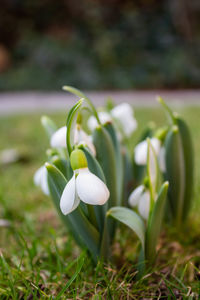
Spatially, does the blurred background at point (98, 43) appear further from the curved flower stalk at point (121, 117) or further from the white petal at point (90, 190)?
the white petal at point (90, 190)

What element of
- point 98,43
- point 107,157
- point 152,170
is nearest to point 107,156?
point 107,157

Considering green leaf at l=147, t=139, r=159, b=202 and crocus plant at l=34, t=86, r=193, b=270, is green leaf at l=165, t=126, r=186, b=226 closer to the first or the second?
crocus plant at l=34, t=86, r=193, b=270

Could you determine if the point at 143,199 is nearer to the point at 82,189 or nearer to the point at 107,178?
the point at 107,178

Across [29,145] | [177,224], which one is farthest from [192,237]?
[29,145]

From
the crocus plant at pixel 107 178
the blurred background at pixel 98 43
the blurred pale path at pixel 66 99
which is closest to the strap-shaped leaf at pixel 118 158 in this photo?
the crocus plant at pixel 107 178

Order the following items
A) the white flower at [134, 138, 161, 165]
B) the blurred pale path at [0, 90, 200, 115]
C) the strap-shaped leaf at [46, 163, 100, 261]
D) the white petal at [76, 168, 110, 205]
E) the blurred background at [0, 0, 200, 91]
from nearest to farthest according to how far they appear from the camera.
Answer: the white petal at [76, 168, 110, 205], the strap-shaped leaf at [46, 163, 100, 261], the white flower at [134, 138, 161, 165], the blurred pale path at [0, 90, 200, 115], the blurred background at [0, 0, 200, 91]

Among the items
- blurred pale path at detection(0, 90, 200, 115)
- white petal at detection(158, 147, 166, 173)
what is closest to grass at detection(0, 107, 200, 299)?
white petal at detection(158, 147, 166, 173)
